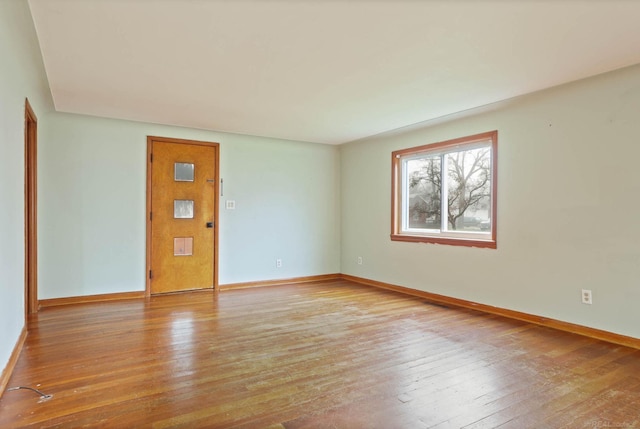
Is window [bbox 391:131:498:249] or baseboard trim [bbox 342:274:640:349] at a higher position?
window [bbox 391:131:498:249]

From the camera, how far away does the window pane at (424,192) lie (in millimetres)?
4781

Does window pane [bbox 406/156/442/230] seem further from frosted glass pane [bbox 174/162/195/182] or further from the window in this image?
frosted glass pane [bbox 174/162/195/182]

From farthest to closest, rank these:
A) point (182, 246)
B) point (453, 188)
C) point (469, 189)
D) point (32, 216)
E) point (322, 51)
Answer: point (182, 246)
point (453, 188)
point (469, 189)
point (32, 216)
point (322, 51)

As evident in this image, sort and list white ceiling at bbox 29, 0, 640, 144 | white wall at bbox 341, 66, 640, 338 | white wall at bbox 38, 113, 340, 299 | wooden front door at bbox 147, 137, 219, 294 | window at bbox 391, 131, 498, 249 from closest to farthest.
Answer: white ceiling at bbox 29, 0, 640, 144, white wall at bbox 341, 66, 640, 338, window at bbox 391, 131, 498, 249, white wall at bbox 38, 113, 340, 299, wooden front door at bbox 147, 137, 219, 294

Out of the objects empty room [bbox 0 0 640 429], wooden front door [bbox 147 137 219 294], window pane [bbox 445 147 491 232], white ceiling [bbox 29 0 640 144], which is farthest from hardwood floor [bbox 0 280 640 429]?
white ceiling [bbox 29 0 640 144]

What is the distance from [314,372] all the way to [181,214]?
3.26 metres

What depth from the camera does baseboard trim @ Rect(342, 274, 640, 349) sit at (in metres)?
2.96

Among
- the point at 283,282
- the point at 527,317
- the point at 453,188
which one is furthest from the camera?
the point at 283,282

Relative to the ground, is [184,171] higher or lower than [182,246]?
higher

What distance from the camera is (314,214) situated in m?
6.01

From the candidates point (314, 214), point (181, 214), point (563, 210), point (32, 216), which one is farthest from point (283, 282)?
point (563, 210)

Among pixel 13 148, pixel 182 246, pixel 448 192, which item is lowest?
pixel 182 246

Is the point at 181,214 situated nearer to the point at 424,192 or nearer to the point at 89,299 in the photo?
the point at 89,299

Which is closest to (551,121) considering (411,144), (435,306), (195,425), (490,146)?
(490,146)
